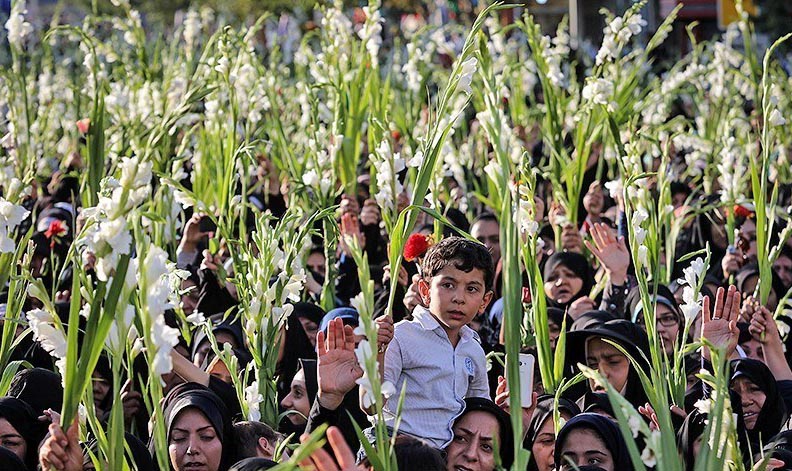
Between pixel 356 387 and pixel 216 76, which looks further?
pixel 216 76

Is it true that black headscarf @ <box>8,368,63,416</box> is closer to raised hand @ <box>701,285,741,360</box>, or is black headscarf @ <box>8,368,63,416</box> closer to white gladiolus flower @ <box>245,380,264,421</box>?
white gladiolus flower @ <box>245,380,264,421</box>

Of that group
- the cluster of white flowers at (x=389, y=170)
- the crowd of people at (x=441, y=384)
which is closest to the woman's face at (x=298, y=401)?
the crowd of people at (x=441, y=384)

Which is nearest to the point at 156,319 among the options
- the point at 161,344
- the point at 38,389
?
the point at 161,344

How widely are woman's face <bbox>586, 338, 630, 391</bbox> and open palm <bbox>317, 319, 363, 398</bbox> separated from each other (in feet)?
3.75

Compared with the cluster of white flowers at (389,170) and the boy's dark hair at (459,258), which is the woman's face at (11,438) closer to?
the boy's dark hair at (459,258)

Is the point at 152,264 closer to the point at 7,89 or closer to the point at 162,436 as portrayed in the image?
the point at 162,436

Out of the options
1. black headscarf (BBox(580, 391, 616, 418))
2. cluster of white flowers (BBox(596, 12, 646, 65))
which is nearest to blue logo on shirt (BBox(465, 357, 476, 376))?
black headscarf (BBox(580, 391, 616, 418))

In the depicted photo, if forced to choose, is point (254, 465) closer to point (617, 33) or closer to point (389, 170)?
point (389, 170)

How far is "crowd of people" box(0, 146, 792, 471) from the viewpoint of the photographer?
330 centimetres

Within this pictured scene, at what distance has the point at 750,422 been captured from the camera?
402 centimetres

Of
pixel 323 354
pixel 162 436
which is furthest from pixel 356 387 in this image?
pixel 162 436

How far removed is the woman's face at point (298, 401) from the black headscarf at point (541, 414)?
2.28ft

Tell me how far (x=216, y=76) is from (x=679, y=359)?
3.46m

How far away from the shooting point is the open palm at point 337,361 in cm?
320
